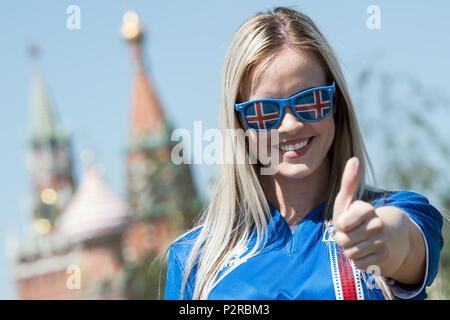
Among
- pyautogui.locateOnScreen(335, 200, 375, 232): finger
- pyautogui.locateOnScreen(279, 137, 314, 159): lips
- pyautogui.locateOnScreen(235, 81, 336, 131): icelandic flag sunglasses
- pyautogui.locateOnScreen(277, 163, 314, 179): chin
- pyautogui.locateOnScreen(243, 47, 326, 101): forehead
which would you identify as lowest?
pyautogui.locateOnScreen(335, 200, 375, 232): finger

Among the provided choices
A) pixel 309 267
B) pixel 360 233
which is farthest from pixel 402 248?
pixel 309 267

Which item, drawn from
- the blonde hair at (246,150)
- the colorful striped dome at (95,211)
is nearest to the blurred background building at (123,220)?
the colorful striped dome at (95,211)

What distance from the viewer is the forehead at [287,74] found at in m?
1.89

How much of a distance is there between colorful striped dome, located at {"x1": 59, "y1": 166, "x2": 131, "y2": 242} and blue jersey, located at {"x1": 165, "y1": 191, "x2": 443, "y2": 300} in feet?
102

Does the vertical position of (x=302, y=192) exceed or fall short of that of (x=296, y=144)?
it falls short

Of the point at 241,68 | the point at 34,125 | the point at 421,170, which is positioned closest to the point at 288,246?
the point at 241,68

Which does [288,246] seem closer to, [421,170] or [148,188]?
[421,170]

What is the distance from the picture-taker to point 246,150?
80.2 inches

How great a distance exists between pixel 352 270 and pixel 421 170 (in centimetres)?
1059

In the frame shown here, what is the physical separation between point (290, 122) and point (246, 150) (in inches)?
6.8

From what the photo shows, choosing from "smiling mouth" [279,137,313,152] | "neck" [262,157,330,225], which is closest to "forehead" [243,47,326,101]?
"smiling mouth" [279,137,313,152]

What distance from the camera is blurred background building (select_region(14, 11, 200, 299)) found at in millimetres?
28328

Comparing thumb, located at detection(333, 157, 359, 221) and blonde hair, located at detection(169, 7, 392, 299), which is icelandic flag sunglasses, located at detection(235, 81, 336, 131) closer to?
blonde hair, located at detection(169, 7, 392, 299)

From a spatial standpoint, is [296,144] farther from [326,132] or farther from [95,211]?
[95,211]
